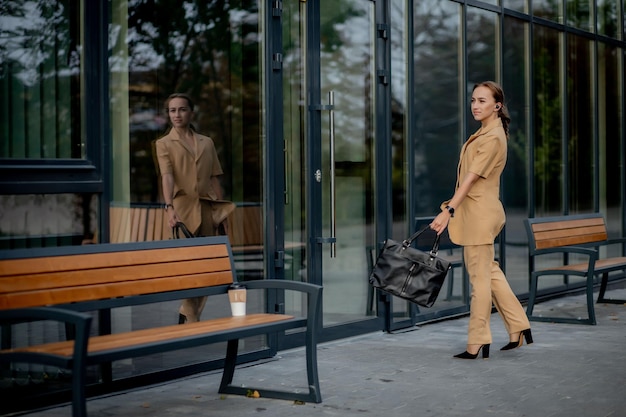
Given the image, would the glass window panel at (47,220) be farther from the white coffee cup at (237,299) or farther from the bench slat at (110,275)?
the white coffee cup at (237,299)

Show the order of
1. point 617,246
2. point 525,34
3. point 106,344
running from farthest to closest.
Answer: point 617,246 → point 525,34 → point 106,344

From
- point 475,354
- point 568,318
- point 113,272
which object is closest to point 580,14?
point 568,318

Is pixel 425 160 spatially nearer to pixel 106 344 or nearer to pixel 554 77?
pixel 554 77

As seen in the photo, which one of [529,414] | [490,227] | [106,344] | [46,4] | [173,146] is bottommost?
[529,414]

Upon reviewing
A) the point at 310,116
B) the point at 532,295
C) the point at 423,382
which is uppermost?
the point at 310,116

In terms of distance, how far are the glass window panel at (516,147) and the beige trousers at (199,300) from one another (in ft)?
15.9

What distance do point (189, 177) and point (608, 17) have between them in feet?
27.7

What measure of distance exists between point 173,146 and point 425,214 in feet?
11.6

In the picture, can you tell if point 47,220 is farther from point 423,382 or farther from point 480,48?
point 480,48

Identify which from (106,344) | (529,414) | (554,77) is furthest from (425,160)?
(106,344)

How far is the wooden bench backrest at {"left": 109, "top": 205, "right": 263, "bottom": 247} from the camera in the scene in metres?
6.86

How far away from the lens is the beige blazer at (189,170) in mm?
7301

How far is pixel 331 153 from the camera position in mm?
8906

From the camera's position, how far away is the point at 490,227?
315 inches
